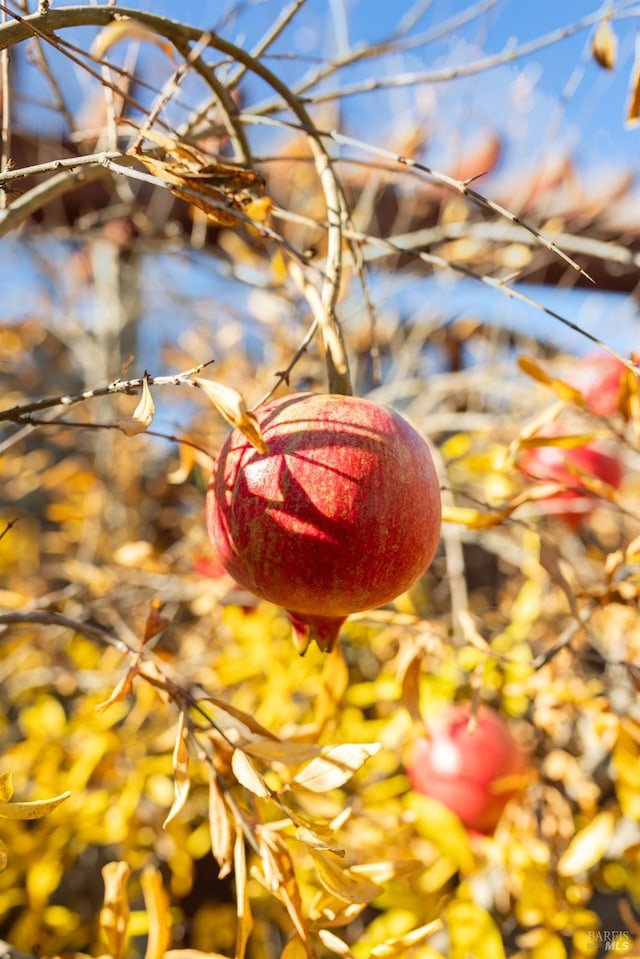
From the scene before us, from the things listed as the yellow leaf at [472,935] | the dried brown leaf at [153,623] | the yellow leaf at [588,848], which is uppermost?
the dried brown leaf at [153,623]

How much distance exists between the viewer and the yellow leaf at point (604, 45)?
780 mm

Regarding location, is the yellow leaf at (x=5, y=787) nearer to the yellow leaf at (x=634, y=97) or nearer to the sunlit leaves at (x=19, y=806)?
the sunlit leaves at (x=19, y=806)

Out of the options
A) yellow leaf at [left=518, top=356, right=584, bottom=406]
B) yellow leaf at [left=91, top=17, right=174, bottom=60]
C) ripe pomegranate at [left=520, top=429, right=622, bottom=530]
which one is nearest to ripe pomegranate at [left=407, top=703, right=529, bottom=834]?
ripe pomegranate at [left=520, top=429, right=622, bottom=530]

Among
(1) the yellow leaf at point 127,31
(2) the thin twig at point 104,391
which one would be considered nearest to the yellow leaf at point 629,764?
(2) the thin twig at point 104,391

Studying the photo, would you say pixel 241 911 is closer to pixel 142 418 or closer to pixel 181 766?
pixel 181 766

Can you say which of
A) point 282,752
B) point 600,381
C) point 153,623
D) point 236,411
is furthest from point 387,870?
point 600,381

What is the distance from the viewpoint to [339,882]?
1.70 feet

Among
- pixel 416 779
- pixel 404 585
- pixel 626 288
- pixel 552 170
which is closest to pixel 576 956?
pixel 416 779

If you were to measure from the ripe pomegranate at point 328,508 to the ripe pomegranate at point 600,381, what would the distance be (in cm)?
72

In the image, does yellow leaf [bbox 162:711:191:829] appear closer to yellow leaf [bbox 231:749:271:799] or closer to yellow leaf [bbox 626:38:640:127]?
yellow leaf [bbox 231:749:271:799]

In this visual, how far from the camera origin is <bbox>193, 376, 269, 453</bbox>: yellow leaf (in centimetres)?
42

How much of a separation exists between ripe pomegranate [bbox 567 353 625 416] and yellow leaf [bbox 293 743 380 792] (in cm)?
74

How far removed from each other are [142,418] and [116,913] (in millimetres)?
415

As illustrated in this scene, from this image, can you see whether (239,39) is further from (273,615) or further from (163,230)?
(273,615)
